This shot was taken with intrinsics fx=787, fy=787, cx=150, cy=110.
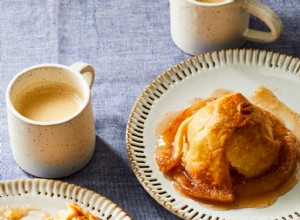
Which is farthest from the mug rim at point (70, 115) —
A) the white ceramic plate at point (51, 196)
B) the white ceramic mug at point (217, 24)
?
the white ceramic mug at point (217, 24)

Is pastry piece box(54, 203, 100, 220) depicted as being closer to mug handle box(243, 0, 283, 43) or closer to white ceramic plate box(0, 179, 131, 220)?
white ceramic plate box(0, 179, 131, 220)

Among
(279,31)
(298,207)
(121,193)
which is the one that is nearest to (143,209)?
(121,193)

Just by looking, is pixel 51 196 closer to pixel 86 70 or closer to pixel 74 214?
pixel 74 214

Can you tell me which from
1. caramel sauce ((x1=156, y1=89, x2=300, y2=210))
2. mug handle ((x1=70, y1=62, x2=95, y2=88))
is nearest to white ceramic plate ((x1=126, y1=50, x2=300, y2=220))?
caramel sauce ((x1=156, y1=89, x2=300, y2=210))

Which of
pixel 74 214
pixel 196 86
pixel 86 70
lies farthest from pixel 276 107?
pixel 74 214

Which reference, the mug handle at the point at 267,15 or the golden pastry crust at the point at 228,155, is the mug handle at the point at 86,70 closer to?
the golden pastry crust at the point at 228,155
